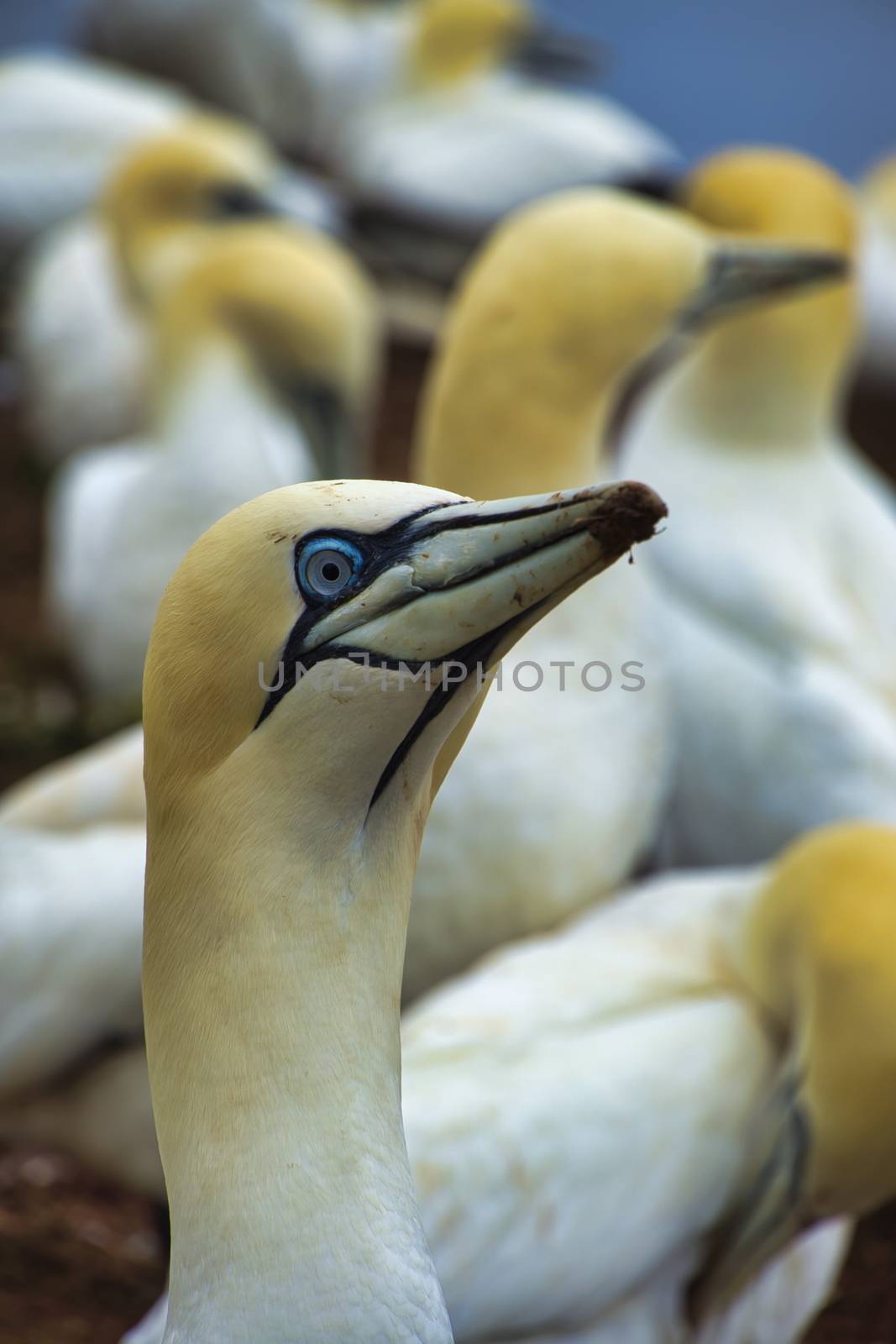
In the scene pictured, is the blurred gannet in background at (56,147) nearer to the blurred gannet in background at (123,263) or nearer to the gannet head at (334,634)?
the blurred gannet in background at (123,263)

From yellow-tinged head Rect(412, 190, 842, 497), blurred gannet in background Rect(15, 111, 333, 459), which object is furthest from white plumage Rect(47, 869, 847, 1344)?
blurred gannet in background Rect(15, 111, 333, 459)

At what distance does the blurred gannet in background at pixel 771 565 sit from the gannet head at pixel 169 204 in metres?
2.38

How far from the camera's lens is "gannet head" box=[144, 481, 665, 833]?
1.39m

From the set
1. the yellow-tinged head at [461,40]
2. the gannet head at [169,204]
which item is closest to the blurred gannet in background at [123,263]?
the gannet head at [169,204]

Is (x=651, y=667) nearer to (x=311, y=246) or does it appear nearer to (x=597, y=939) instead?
(x=597, y=939)

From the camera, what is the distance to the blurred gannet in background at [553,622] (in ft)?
10.1

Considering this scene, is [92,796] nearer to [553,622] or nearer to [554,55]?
[553,622]

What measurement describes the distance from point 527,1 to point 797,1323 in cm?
1038

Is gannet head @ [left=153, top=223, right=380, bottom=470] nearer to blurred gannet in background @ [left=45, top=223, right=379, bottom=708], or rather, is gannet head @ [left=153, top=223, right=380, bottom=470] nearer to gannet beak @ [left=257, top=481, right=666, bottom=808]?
blurred gannet in background @ [left=45, top=223, right=379, bottom=708]

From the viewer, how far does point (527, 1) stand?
11.6 metres

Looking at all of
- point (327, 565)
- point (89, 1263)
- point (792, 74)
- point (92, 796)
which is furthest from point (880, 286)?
point (327, 565)

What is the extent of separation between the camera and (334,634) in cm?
142

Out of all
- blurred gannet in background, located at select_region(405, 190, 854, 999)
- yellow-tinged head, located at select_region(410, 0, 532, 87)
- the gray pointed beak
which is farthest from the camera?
yellow-tinged head, located at select_region(410, 0, 532, 87)

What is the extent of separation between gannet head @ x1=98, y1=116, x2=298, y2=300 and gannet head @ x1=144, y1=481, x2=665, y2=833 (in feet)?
15.8
